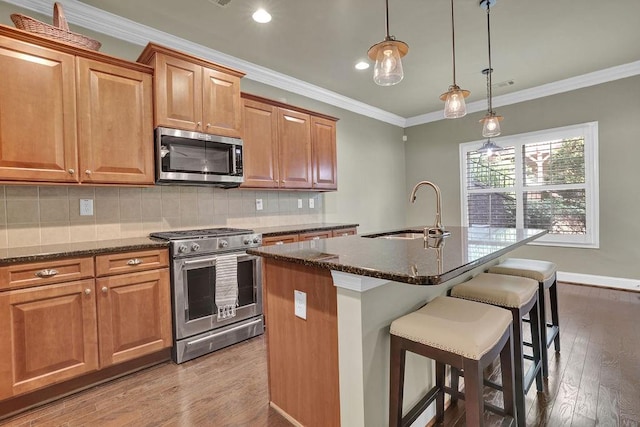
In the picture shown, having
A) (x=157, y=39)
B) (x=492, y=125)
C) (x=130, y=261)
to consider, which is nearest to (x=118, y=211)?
(x=130, y=261)

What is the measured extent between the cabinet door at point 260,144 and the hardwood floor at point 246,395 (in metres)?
1.63

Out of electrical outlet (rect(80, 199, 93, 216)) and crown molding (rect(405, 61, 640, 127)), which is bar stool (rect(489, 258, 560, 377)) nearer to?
electrical outlet (rect(80, 199, 93, 216))

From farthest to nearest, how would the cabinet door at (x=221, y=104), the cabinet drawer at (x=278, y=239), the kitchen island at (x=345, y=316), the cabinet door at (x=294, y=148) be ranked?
the cabinet door at (x=294, y=148)
the cabinet drawer at (x=278, y=239)
the cabinet door at (x=221, y=104)
the kitchen island at (x=345, y=316)

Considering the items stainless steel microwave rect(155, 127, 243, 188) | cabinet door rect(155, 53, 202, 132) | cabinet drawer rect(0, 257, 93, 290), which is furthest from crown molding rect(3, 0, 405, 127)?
cabinet drawer rect(0, 257, 93, 290)

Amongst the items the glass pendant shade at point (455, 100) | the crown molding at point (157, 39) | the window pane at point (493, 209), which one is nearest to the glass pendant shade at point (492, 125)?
the glass pendant shade at point (455, 100)

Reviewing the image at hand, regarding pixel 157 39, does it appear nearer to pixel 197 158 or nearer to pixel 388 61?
pixel 197 158

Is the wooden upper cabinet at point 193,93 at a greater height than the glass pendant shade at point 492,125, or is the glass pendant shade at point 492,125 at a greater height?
the wooden upper cabinet at point 193,93

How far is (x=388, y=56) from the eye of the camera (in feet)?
5.39

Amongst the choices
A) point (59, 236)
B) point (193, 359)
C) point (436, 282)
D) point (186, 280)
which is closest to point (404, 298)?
point (436, 282)

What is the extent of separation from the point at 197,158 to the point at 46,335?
1.58 meters

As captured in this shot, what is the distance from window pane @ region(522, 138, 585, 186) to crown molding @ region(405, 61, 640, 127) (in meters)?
0.68

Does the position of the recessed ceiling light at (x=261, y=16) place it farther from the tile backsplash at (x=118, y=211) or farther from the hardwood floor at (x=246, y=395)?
the hardwood floor at (x=246, y=395)

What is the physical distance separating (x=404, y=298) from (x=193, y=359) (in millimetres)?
1790

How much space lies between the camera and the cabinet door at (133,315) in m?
2.06
